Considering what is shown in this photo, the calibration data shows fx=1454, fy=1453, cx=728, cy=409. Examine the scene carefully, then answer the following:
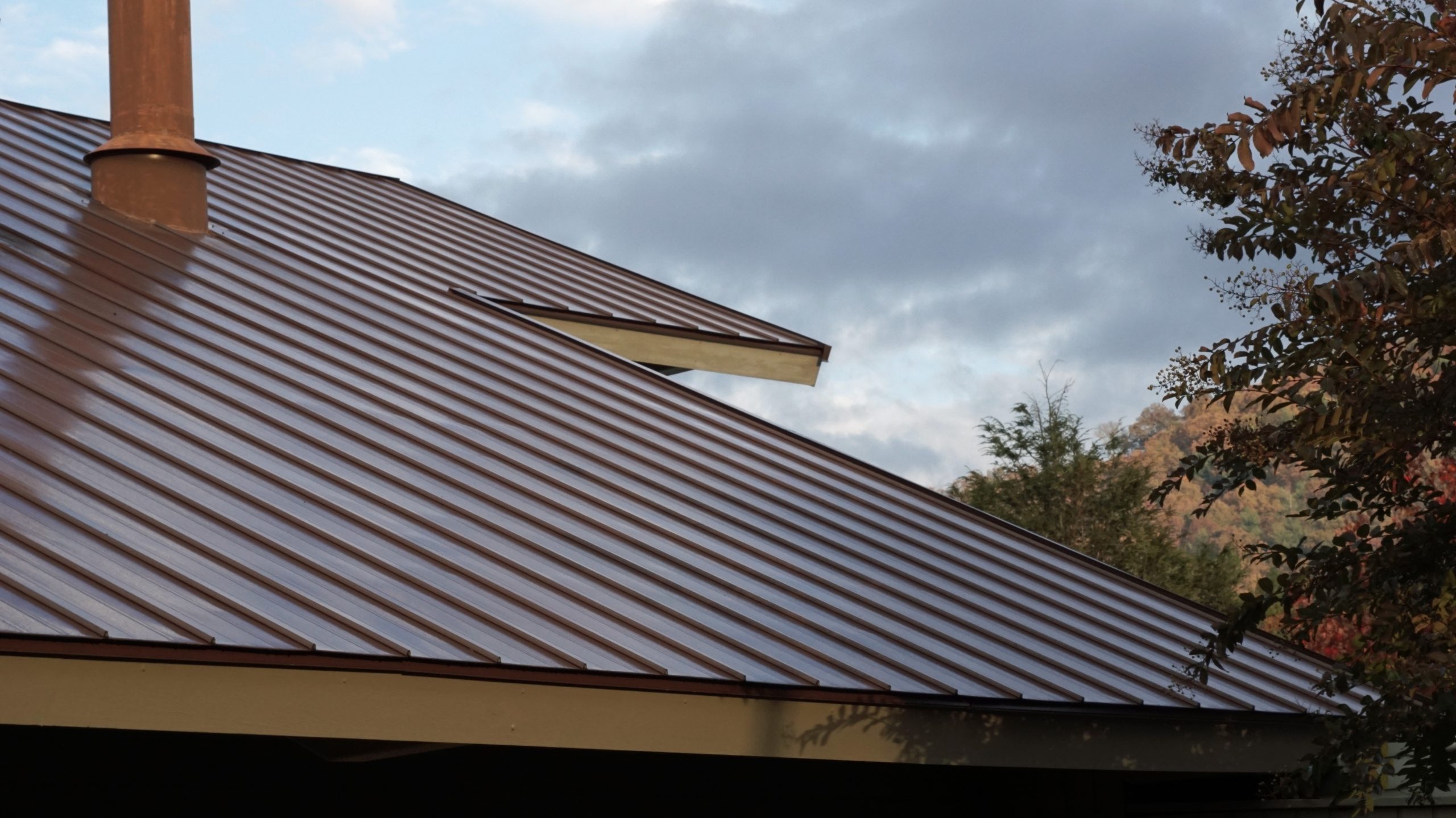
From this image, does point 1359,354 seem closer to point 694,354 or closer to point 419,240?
point 694,354

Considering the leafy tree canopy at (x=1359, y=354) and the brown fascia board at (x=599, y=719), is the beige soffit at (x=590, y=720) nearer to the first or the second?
the brown fascia board at (x=599, y=719)

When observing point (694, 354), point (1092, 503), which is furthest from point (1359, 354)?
point (1092, 503)

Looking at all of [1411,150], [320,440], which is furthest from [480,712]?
[1411,150]

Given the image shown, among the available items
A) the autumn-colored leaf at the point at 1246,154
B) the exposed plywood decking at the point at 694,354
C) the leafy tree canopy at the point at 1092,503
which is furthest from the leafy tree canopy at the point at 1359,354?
the leafy tree canopy at the point at 1092,503

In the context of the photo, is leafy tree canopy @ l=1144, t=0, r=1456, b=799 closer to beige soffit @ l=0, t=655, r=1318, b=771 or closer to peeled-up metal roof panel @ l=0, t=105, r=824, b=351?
beige soffit @ l=0, t=655, r=1318, b=771

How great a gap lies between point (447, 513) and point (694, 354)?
5.21m

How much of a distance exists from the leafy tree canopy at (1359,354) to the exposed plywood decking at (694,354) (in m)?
6.07

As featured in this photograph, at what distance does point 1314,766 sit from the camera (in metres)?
4.46

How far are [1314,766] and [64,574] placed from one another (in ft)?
12.6

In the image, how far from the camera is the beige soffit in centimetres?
410

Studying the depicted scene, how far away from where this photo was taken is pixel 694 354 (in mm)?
11000

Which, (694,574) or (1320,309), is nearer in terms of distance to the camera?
(1320,309)

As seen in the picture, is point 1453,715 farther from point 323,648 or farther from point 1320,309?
point 323,648

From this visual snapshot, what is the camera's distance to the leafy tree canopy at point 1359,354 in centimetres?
432
